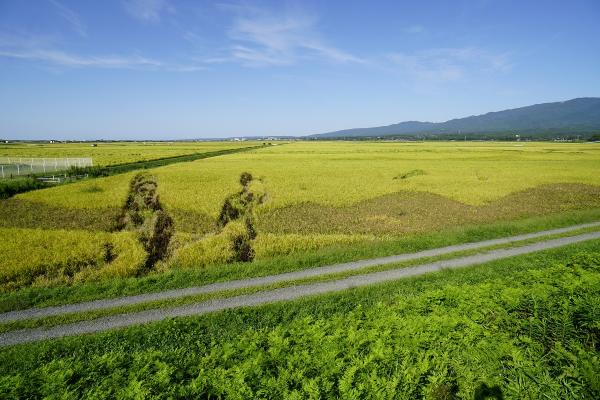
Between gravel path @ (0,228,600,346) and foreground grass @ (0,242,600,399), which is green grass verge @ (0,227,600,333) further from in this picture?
foreground grass @ (0,242,600,399)

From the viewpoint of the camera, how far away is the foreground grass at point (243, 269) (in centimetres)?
1380

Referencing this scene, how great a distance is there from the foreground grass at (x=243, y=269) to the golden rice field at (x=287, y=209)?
1296 mm

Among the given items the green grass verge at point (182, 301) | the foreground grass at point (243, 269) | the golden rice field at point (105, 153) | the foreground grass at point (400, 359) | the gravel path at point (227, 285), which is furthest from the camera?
the golden rice field at point (105, 153)

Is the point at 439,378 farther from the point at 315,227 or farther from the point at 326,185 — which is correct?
the point at 326,185

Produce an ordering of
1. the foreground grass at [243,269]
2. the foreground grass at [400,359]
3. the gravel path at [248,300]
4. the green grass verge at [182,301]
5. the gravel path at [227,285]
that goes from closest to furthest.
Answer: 1. the foreground grass at [400,359]
2. the gravel path at [248,300]
3. the green grass verge at [182,301]
4. the gravel path at [227,285]
5. the foreground grass at [243,269]

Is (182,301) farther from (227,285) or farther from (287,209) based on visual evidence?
(287,209)

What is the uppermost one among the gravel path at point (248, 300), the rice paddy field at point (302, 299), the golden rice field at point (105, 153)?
the golden rice field at point (105, 153)

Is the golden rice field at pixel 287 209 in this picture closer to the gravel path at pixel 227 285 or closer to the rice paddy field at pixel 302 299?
the rice paddy field at pixel 302 299

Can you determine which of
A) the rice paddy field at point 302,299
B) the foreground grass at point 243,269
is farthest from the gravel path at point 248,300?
the foreground grass at point 243,269

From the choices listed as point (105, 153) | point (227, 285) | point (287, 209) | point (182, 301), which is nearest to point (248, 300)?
point (227, 285)

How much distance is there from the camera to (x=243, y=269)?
16.5 metres

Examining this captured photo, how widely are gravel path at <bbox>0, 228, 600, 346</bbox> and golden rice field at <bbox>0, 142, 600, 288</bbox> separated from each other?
4.59 metres

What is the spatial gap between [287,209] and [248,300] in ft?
58.4

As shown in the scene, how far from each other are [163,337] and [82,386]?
556 centimetres
